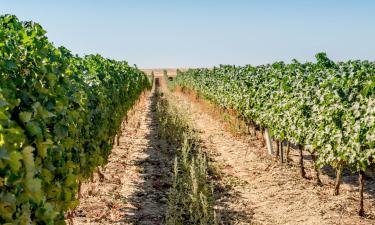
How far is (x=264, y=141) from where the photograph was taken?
1563 cm

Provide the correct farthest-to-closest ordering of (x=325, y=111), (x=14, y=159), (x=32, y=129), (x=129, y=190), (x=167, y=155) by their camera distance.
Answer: (x=167, y=155) < (x=129, y=190) < (x=325, y=111) < (x=32, y=129) < (x=14, y=159)

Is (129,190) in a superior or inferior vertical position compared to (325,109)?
inferior

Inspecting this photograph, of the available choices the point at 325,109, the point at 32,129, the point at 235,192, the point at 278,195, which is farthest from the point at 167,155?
the point at 32,129

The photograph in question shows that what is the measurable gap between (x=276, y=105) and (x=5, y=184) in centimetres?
967

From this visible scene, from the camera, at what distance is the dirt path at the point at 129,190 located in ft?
27.5

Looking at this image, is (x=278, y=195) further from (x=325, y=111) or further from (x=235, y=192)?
A: (x=325, y=111)

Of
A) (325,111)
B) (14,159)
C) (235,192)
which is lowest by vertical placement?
(235,192)

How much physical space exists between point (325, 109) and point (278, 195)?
2.13m

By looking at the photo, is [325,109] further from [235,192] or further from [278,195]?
[235,192]

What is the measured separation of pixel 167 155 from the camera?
45.9 feet

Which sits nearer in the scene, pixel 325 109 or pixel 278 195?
pixel 325 109

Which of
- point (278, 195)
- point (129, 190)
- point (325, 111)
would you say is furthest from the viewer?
point (129, 190)

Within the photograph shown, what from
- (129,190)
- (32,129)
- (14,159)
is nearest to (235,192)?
(129,190)

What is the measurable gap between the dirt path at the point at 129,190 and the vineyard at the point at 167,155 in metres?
0.03
